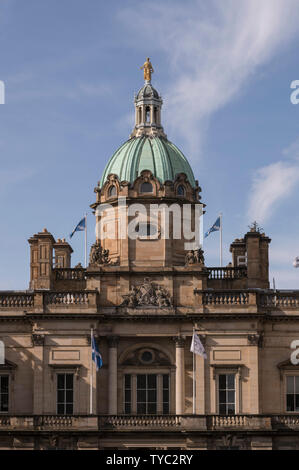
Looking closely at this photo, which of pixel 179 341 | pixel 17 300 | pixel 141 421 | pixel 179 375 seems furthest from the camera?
pixel 17 300

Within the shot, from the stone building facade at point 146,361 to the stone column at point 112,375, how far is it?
0.07 m

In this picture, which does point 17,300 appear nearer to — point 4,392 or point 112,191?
point 4,392

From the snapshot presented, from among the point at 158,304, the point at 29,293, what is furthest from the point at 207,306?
the point at 29,293

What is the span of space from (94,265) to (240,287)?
410 inches

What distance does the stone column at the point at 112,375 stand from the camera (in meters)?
112

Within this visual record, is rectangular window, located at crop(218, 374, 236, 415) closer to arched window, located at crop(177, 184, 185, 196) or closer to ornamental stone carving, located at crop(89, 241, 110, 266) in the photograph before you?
ornamental stone carving, located at crop(89, 241, 110, 266)

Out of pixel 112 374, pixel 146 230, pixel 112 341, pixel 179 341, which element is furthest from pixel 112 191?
pixel 112 374

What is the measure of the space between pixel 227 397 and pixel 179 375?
11.3 feet

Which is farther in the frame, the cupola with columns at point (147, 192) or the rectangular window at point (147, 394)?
the cupola with columns at point (147, 192)

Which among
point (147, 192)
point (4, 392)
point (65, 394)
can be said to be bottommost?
point (65, 394)

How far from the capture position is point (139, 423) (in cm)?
10981

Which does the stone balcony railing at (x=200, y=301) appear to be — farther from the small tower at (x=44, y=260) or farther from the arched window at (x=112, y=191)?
the arched window at (x=112, y=191)

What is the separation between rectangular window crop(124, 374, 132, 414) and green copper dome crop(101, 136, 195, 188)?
13.9m

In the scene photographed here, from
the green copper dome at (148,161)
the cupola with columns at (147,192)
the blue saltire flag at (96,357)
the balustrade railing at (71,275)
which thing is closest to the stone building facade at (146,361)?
the cupola with columns at (147,192)
